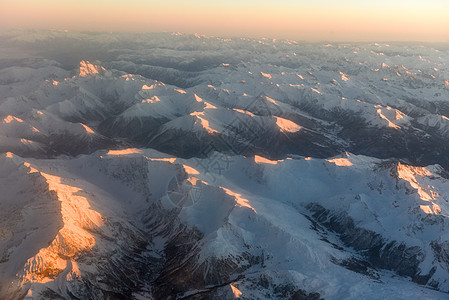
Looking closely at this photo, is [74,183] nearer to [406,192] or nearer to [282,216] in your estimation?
[282,216]

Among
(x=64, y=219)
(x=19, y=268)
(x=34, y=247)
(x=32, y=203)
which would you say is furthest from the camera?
(x=32, y=203)

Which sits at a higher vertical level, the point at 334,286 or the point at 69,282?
the point at 334,286

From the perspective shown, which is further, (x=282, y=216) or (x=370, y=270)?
(x=282, y=216)

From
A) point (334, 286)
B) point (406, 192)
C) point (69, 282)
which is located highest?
point (406, 192)

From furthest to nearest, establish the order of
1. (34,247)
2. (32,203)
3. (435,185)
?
(435,185), (32,203), (34,247)

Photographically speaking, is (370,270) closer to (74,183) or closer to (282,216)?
(282,216)

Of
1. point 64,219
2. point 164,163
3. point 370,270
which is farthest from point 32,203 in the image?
point 370,270

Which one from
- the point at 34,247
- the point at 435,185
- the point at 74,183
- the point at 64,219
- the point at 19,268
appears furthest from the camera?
the point at 74,183

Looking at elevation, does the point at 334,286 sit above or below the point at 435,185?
below

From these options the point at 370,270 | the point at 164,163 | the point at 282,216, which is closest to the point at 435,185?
the point at 370,270
